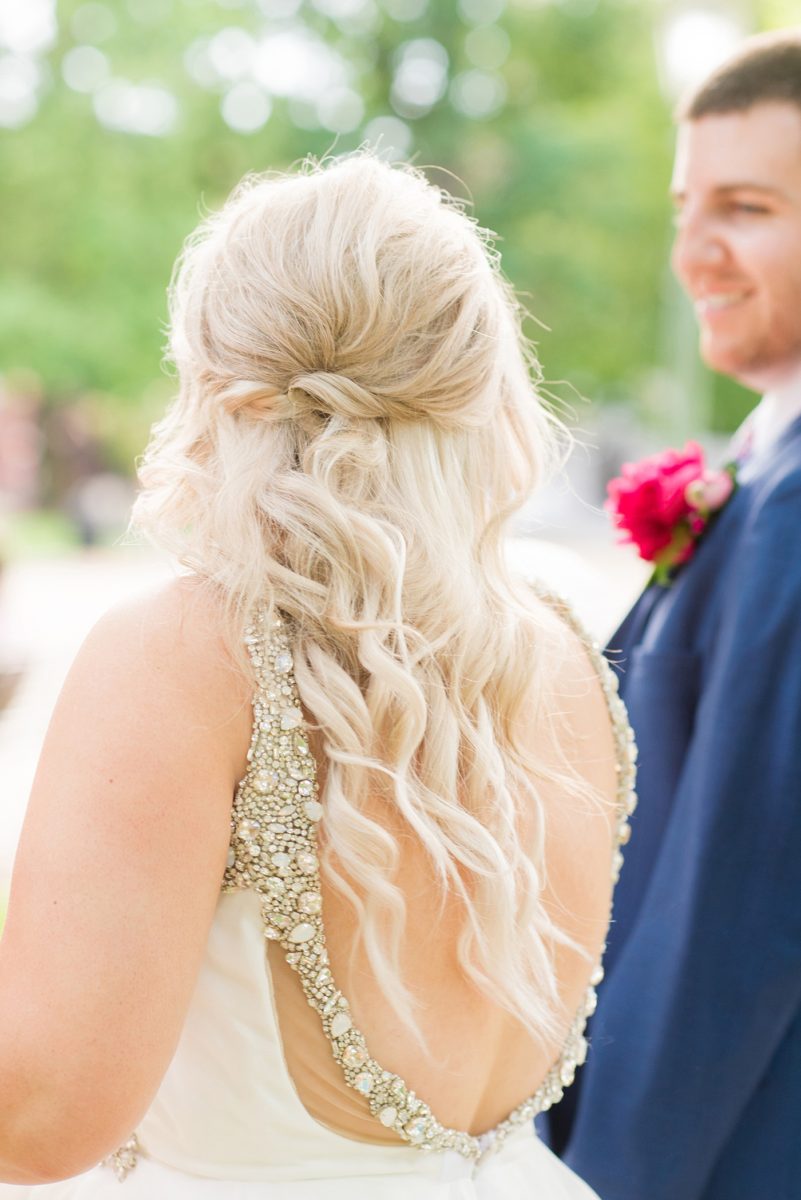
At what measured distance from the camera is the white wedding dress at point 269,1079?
4.25 ft

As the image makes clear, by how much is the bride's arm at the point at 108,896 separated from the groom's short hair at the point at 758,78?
6.09ft

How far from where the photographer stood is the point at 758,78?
2.44 m

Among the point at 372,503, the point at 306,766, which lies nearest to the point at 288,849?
the point at 306,766

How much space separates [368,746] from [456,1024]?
15.3 inches

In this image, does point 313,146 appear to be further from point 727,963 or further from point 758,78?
point 727,963

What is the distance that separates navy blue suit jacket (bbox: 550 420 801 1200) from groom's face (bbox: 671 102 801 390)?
443 mm

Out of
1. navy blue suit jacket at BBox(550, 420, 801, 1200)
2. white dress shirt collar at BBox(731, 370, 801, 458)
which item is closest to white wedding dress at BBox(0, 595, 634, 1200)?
navy blue suit jacket at BBox(550, 420, 801, 1200)

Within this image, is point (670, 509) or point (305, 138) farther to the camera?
point (305, 138)

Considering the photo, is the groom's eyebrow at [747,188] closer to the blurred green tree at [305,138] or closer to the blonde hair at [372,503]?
the blonde hair at [372,503]

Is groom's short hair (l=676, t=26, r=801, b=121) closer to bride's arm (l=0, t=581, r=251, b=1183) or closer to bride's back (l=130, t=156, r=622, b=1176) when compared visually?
bride's back (l=130, t=156, r=622, b=1176)

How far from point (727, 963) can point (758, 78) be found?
1.74 metres

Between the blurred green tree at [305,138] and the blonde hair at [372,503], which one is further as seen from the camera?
the blurred green tree at [305,138]

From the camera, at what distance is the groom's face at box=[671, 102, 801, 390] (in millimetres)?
2404

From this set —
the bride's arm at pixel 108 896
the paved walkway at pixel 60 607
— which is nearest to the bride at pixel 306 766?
the bride's arm at pixel 108 896
